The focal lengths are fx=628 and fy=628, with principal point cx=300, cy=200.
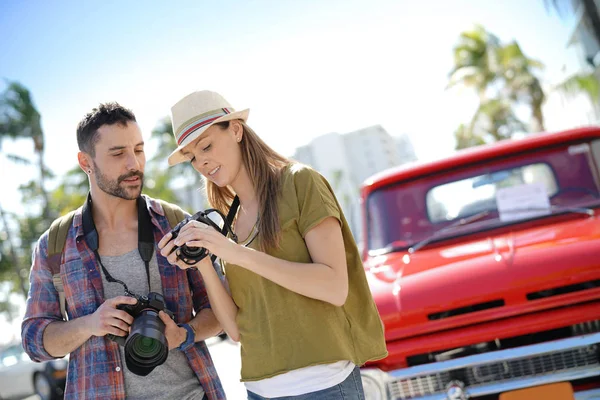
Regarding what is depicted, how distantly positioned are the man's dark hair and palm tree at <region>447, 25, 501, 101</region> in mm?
25183

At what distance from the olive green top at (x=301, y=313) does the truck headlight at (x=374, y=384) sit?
2.86 feet

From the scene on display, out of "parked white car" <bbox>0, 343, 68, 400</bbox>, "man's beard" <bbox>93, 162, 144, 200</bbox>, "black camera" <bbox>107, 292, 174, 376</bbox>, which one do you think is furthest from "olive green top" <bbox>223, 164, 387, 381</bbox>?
"parked white car" <bbox>0, 343, 68, 400</bbox>

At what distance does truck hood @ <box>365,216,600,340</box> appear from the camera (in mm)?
2674

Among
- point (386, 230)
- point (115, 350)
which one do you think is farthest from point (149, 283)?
point (386, 230)

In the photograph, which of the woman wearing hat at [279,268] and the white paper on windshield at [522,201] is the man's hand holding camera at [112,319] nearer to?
the woman wearing hat at [279,268]

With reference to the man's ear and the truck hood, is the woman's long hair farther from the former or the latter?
the truck hood

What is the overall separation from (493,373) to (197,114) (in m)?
1.69

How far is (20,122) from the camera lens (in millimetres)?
27156

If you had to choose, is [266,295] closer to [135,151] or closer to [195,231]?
[195,231]

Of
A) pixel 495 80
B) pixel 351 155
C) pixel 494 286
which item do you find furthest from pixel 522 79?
pixel 351 155

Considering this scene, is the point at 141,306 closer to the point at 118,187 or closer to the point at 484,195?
the point at 118,187

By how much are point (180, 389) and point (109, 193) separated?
746 millimetres

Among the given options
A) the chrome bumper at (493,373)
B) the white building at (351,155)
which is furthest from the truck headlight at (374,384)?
the white building at (351,155)

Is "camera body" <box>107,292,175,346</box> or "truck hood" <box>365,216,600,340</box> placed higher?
"camera body" <box>107,292,175,346</box>
